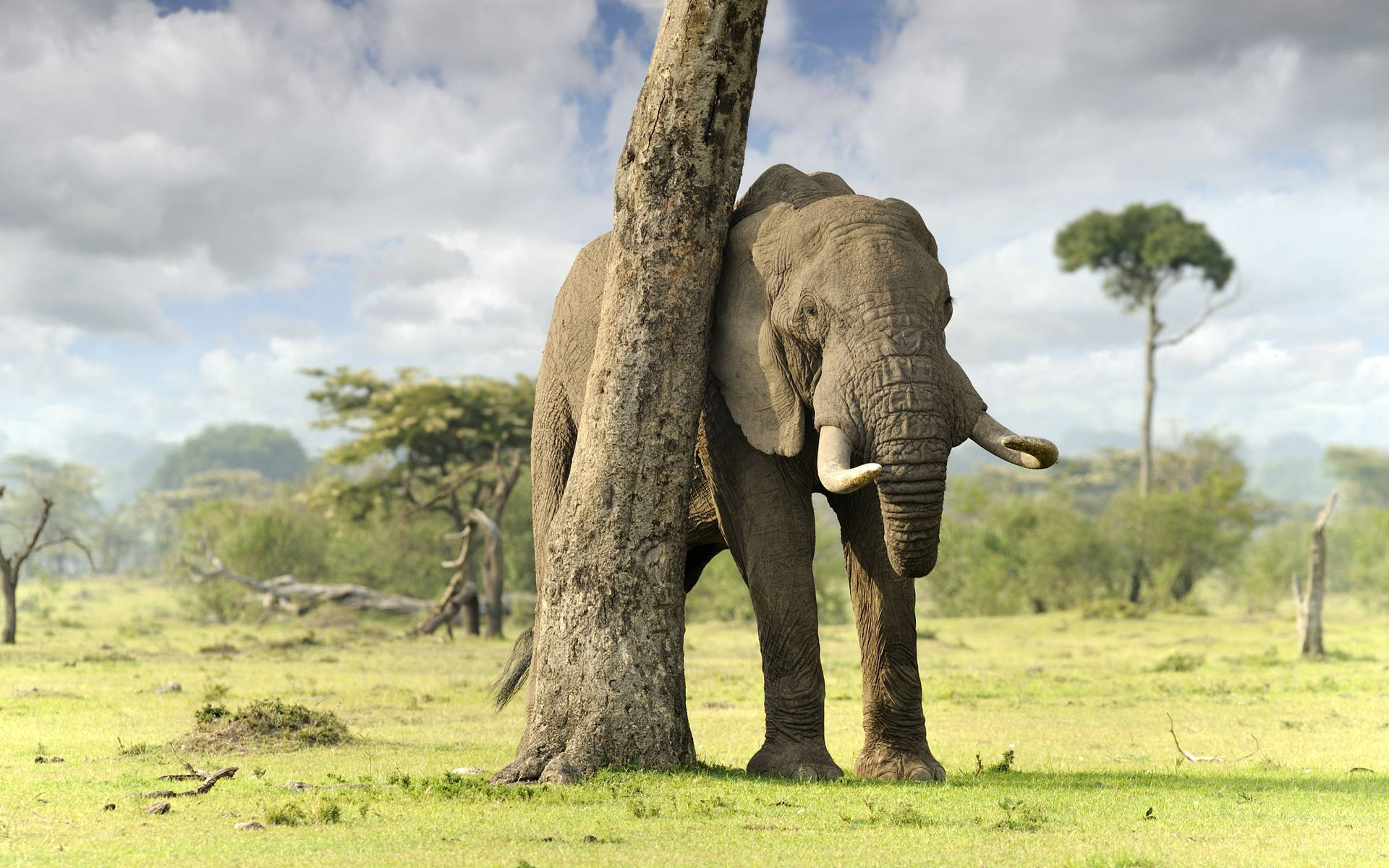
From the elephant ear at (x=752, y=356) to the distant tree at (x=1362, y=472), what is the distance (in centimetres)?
8659

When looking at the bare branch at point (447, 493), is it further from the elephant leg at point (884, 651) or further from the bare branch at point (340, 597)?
the elephant leg at point (884, 651)

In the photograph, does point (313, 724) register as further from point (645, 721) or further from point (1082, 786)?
point (1082, 786)

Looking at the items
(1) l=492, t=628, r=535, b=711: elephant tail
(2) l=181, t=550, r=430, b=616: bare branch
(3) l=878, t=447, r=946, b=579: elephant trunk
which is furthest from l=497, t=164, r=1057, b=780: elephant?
(2) l=181, t=550, r=430, b=616: bare branch

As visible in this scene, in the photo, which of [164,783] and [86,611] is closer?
[164,783]

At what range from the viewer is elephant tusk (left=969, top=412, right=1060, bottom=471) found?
7164mm

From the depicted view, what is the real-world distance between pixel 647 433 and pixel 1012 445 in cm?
217

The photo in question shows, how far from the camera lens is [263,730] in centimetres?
1001

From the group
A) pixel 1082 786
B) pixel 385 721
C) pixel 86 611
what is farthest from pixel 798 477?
pixel 86 611

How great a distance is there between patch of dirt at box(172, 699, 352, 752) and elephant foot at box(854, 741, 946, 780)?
4382 millimetres

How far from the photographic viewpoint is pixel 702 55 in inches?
312

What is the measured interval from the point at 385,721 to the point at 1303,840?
836cm

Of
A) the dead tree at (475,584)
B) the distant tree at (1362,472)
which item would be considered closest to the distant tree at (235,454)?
the distant tree at (1362,472)

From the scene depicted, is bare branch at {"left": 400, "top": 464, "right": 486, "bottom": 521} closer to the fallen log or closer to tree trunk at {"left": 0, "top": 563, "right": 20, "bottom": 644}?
tree trunk at {"left": 0, "top": 563, "right": 20, "bottom": 644}

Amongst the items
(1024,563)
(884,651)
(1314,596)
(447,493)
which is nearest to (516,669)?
(884,651)
